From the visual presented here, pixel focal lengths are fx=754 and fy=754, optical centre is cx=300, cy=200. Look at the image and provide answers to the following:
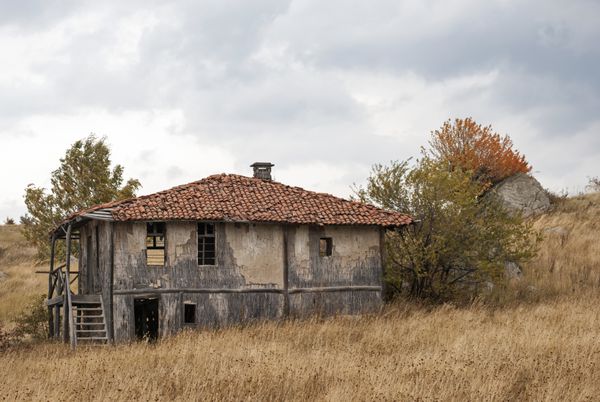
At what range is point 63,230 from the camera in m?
24.6

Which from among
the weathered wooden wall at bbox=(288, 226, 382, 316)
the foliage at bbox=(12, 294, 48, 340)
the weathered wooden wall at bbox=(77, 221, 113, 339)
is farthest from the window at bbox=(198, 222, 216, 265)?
the foliage at bbox=(12, 294, 48, 340)

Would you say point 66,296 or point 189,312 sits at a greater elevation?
point 66,296

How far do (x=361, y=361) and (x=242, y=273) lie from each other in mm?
8906

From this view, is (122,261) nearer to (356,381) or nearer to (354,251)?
(354,251)

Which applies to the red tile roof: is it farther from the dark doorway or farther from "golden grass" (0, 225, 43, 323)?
"golden grass" (0, 225, 43, 323)

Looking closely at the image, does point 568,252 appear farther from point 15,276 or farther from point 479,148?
point 15,276

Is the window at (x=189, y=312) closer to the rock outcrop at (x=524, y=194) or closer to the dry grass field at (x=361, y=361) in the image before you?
the dry grass field at (x=361, y=361)

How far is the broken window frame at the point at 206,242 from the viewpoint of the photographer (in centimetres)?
2231

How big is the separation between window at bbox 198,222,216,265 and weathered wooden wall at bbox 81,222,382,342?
9.8 inches

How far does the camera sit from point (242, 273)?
73.8 feet

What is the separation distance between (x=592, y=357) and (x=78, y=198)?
1007 inches

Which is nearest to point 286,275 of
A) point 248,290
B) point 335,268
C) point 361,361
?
point 248,290

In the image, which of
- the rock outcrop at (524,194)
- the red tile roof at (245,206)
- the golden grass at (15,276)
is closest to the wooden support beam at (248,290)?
the red tile roof at (245,206)

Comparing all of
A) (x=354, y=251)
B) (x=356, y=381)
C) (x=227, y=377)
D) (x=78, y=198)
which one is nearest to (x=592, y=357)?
(x=356, y=381)
